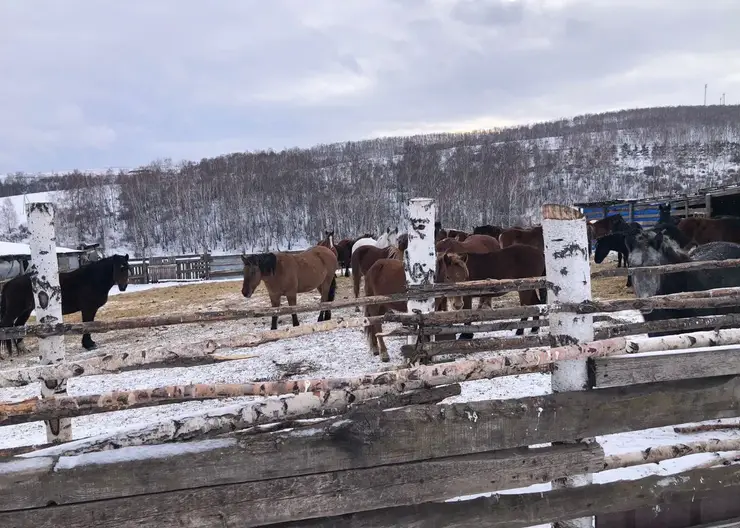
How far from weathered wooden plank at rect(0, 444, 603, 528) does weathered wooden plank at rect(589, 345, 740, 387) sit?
Answer: 1.90 ft

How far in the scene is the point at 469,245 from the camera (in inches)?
450

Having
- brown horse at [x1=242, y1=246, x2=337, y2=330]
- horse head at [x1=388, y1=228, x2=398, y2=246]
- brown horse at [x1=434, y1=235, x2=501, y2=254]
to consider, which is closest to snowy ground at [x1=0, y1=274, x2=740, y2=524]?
brown horse at [x1=242, y1=246, x2=337, y2=330]

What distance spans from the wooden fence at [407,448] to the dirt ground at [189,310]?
529cm

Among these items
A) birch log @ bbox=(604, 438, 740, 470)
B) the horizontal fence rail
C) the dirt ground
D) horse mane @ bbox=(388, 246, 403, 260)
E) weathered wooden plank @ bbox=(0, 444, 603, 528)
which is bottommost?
the dirt ground

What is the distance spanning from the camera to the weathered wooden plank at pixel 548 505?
2195 millimetres

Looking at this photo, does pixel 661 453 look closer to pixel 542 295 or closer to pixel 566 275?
pixel 566 275

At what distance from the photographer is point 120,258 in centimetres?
1088

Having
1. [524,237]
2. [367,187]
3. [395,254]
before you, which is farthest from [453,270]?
[367,187]

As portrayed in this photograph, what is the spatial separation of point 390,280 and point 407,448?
6.34m

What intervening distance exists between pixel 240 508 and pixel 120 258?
33.4 ft

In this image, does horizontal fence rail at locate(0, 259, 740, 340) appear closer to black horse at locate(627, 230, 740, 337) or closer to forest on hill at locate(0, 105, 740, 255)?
black horse at locate(627, 230, 740, 337)

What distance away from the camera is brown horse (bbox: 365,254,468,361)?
8203mm

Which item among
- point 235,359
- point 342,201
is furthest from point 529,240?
point 342,201

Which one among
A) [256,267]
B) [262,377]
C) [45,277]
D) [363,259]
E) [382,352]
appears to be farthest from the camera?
[363,259]
